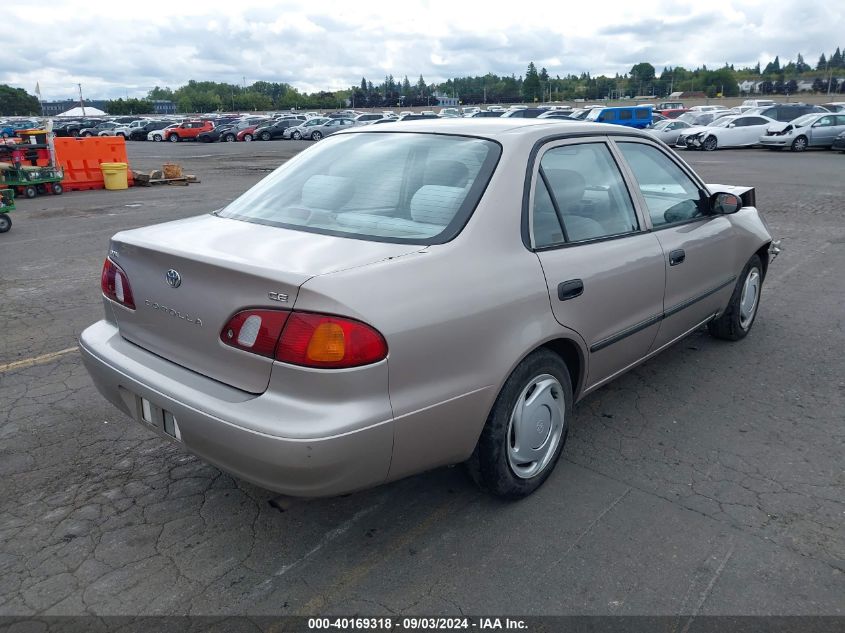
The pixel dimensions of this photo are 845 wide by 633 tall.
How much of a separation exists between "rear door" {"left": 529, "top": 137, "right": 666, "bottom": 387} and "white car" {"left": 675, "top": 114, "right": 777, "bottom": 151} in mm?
28558

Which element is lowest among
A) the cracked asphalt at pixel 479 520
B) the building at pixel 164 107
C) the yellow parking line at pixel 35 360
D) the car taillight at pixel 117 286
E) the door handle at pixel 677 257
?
the cracked asphalt at pixel 479 520

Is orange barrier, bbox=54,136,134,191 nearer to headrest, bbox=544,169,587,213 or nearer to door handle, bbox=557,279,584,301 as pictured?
headrest, bbox=544,169,587,213

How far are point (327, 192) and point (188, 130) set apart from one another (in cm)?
4824

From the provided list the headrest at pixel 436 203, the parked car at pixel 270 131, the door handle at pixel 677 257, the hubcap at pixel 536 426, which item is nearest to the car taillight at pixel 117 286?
the headrest at pixel 436 203

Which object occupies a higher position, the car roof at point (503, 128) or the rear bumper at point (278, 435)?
the car roof at point (503, 128)

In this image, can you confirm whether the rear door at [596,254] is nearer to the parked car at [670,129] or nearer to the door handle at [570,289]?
the door handle at [570,289]

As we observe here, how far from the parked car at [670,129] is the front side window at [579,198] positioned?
95.9 ft

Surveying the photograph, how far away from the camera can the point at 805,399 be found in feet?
14.0

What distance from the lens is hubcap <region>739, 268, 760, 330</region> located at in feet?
17.0

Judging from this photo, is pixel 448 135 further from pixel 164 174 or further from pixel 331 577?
pixel 164 174

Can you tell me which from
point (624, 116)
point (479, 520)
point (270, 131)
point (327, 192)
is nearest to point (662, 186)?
point (327, 192)

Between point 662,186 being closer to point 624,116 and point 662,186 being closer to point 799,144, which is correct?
point 799,144

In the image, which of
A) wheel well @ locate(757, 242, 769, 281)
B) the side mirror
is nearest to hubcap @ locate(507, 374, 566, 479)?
the side mirror

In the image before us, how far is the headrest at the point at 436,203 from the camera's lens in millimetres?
2941
